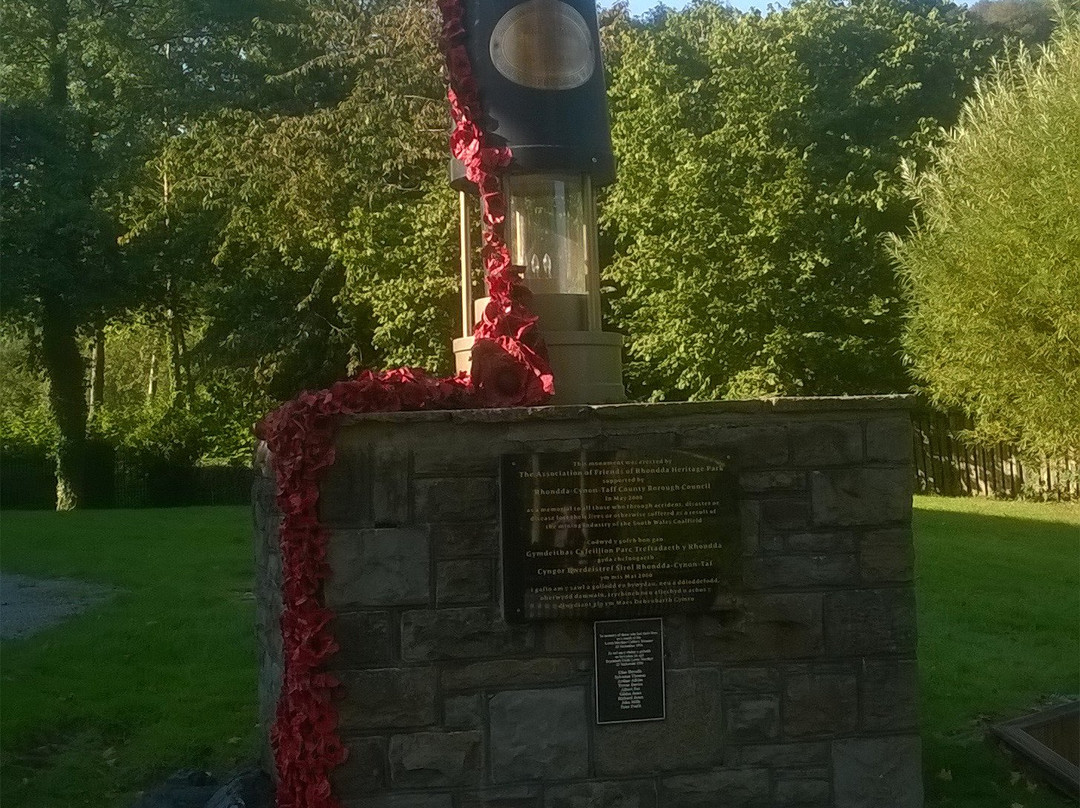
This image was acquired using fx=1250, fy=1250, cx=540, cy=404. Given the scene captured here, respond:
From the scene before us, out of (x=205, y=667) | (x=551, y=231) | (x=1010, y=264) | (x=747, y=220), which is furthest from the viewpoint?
(x=747, y=220)

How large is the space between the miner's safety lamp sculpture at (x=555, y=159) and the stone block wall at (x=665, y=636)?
1.20 metres

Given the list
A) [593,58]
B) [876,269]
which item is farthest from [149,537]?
[876,269]

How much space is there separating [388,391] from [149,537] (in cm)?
1072

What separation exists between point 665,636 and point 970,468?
64.7 ft

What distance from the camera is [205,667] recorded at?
7605 millimetres

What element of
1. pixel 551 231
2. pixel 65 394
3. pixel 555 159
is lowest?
pixel 551 231

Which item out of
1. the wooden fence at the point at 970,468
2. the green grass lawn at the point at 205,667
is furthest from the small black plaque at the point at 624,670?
the wooden fence at the point at 970,468

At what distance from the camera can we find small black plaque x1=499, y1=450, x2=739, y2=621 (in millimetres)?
4684

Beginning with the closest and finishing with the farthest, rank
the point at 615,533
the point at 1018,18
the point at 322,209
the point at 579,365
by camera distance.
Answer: the point at 615,533 < the point at 579,365 < the point at 322,209 < the point at 1018,18

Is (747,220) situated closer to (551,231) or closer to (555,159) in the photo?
(551,231)

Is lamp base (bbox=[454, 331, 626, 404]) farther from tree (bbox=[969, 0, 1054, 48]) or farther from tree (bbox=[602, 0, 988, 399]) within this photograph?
tree (bbox=[969, 0, 1054, 48])

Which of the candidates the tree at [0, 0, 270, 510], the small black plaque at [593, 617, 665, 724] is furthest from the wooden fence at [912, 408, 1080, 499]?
the small black plaque at [593, 617, 665, 724]

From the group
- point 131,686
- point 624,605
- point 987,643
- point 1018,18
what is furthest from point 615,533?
point 1018,18

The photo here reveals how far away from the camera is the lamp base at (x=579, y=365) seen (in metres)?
5.93
